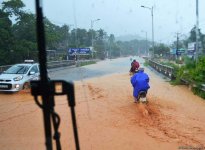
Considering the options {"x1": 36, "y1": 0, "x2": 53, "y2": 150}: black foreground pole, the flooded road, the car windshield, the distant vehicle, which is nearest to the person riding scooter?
the flooded road

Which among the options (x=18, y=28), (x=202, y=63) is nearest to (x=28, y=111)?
(x=202, y=63)

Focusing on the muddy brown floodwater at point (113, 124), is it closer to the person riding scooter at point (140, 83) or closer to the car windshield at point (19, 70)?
the person riding scooter at point (140, 83)

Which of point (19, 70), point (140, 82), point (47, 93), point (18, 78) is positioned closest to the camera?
point (47, 93)

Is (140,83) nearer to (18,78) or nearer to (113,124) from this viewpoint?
(113,124)

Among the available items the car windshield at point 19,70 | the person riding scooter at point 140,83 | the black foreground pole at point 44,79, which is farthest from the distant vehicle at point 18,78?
the black foreground pole at point 44,79

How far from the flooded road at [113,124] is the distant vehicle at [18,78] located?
703 millimetres

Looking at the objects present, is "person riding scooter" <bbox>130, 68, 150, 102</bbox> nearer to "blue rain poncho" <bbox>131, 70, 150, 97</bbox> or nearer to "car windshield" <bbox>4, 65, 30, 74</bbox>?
"blue rain poncho" <bbox>131, 70, 150, 97</bbox>

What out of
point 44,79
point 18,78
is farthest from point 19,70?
point 44,79

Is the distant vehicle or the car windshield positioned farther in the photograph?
the car windshield

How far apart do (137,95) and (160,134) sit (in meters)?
3.81

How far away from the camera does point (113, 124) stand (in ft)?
33.6

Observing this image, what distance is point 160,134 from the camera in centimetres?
902

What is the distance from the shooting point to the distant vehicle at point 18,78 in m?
16.8

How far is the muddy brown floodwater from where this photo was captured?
26.6ft
